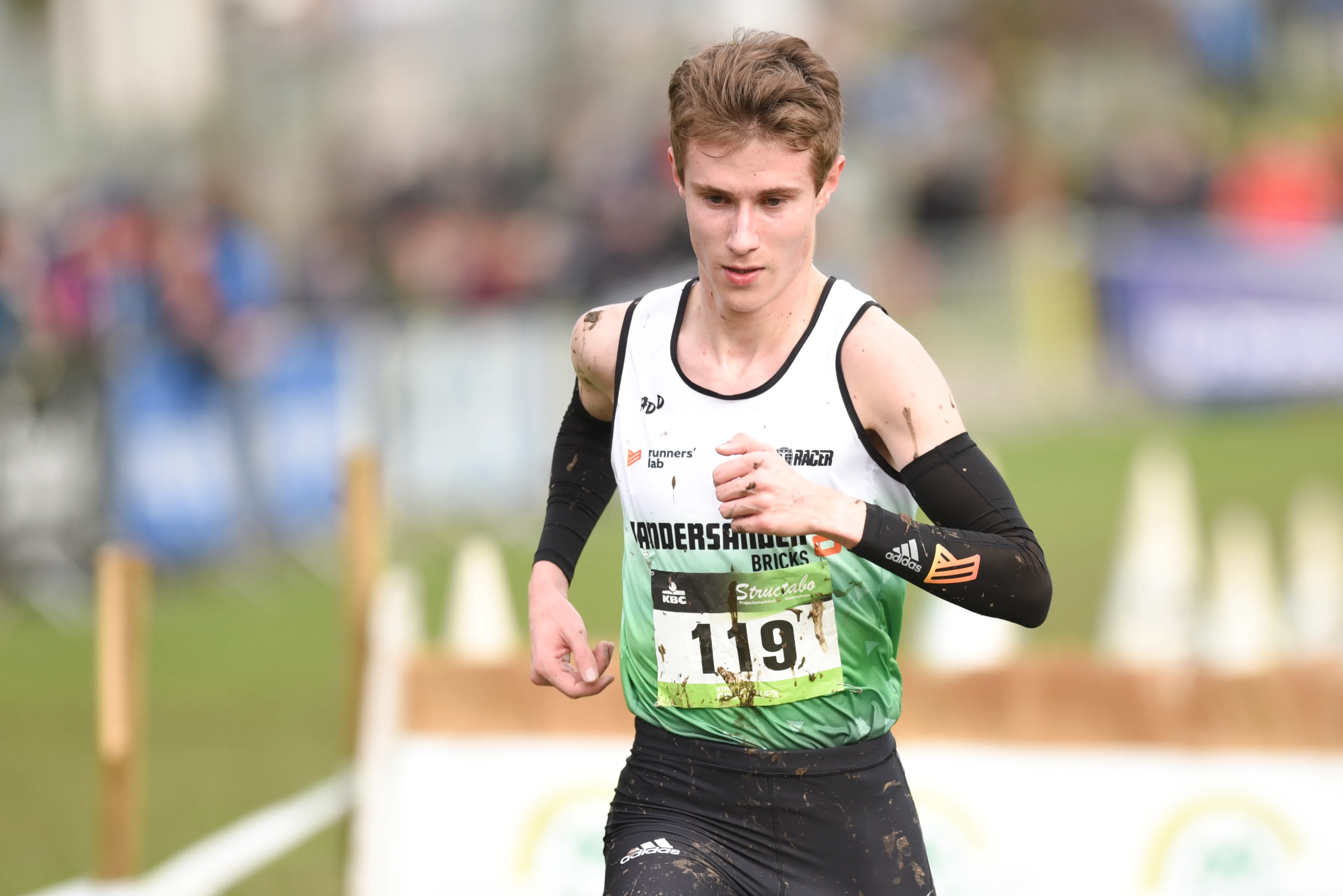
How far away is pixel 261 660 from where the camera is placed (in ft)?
32.7

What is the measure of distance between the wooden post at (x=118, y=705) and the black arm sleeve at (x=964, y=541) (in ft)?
8.24

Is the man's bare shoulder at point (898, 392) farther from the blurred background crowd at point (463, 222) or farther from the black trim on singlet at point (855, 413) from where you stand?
the blurred background crowd at point (463, 222)

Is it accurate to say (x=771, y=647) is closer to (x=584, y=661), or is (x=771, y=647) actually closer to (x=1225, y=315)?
(x=584, y=661)

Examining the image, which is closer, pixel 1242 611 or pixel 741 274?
pixel 741 274

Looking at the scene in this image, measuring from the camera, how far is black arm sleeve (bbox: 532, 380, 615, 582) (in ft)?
12.3

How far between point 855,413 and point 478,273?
11.9 meters

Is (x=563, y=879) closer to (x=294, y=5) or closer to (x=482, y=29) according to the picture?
(x=294, y=5)

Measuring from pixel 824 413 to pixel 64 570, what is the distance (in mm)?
8792

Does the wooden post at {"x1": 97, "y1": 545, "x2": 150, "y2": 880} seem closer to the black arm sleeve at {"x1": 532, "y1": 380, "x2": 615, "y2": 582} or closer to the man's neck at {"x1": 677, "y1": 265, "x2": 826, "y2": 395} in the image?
the black arm sleeve at {"x1": 532, "y1": 380, "x2": 615, "y2": 582}

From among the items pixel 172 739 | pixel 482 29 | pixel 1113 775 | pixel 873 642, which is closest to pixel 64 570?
pixel 172 739

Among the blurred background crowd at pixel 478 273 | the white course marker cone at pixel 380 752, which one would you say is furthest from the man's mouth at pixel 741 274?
the blurred background crowd at pixel 478 273

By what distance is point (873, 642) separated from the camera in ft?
11.1

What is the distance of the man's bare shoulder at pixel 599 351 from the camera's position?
3.54m

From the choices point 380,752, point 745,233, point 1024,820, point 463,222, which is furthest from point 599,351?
point 463,222
